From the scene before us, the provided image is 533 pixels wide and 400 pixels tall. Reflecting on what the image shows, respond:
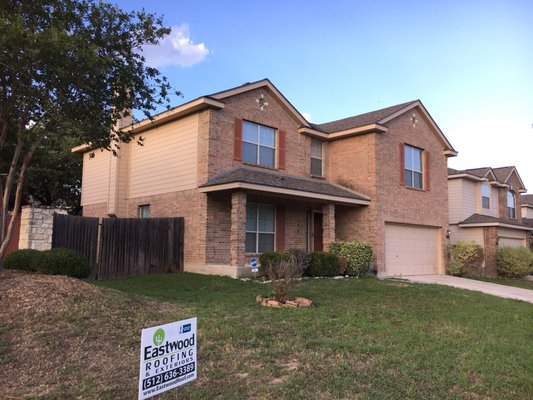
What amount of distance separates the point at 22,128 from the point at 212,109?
6.36m

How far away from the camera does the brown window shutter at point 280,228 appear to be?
54.5 ft


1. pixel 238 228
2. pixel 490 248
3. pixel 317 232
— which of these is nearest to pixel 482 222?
pixel 490 248

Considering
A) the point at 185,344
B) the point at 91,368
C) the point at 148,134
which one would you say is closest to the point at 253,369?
the point at 185,344

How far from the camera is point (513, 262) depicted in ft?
72.9

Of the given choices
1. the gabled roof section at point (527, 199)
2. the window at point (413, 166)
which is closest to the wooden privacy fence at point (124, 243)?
the window at point (413, 166)

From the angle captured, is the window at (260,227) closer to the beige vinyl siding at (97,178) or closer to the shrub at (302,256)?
the shrub at (302,256)

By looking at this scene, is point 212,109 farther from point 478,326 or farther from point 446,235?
point 446,235

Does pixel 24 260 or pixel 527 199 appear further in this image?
pixel 527 199

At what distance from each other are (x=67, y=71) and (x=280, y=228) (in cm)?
960

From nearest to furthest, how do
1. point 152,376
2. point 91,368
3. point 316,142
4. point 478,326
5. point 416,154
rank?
point 152,376, point 91,368, point 478,326, point 316,142, point 416,154

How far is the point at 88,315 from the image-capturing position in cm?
706

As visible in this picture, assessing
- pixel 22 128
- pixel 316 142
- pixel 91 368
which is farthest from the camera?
pixel 316 142

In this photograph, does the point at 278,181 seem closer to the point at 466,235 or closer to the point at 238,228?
the point at 238,228

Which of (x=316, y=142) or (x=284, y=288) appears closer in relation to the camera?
(x=284, y=288)
